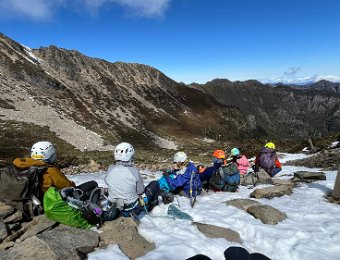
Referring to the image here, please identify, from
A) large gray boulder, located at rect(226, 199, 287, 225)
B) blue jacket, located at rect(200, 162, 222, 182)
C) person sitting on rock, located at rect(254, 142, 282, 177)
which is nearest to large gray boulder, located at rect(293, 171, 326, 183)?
person sitting on rock, located at rect(254, 142, 282, 177)

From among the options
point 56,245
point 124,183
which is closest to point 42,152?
point 124,183

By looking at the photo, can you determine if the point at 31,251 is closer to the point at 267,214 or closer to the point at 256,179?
the point at 267,214

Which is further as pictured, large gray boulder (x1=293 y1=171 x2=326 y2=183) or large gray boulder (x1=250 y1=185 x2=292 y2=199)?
large gray boulder (x1=293 y1=171 x2=326 y2=183)

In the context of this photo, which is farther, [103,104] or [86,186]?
[103,104]

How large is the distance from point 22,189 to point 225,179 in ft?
28.8

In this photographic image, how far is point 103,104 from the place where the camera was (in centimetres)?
9925

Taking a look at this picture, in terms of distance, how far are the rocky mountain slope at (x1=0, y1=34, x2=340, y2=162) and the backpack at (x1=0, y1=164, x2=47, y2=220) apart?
44.9 metres

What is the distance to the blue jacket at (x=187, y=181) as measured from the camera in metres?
13.1

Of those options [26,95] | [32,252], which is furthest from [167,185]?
[26,95]

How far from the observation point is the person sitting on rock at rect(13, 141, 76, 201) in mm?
9398

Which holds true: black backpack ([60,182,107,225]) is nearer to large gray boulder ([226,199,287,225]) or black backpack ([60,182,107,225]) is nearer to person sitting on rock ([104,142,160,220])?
person sitting on rock ([104,142,160,220])

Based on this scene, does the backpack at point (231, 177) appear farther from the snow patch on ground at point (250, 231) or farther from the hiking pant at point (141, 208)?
the hiking pant at point (141, 208)

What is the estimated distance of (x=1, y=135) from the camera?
48719 mm

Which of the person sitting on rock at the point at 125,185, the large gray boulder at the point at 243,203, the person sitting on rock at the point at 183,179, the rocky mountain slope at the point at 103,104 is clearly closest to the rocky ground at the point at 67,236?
the person sitting on rock at the point at 125,185
